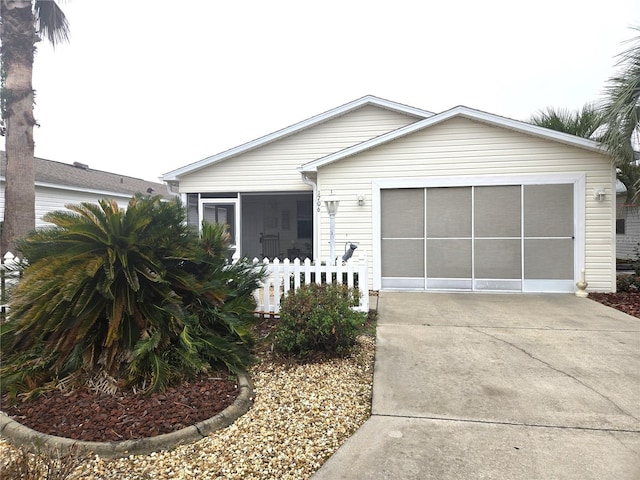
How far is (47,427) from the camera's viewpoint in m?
2.62

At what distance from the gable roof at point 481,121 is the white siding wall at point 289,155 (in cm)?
207

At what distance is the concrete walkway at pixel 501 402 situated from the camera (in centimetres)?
230

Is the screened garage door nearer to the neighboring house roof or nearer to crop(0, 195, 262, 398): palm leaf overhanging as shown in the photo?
crop(0, 195, 262, 398): palm leaf overhanging

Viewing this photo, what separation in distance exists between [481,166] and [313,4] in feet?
20.2

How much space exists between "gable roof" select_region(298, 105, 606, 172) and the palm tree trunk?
21.7 ft

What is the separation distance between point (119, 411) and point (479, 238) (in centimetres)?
751

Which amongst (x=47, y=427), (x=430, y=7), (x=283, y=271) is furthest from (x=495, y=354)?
(x=430, y=7)

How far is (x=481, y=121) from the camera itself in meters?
8.10

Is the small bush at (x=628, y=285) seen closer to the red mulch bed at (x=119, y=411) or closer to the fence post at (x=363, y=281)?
the fence post at (x=363, y=281)

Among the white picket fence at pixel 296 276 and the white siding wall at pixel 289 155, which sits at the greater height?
the white siding wall at pixel 289 155

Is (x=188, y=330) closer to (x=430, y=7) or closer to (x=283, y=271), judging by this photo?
(x=283, y=271)

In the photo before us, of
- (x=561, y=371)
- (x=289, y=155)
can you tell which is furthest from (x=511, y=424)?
(x=289, y=155)

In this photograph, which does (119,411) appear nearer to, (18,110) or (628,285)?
(18,110)

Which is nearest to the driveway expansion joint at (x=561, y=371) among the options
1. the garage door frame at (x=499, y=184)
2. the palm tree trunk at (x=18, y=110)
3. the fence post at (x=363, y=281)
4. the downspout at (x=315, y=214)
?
the fence post at (x=363, y=281)
